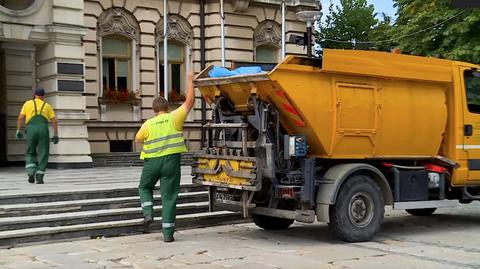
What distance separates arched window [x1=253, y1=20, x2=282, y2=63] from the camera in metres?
24.4

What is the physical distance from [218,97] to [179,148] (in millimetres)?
1076

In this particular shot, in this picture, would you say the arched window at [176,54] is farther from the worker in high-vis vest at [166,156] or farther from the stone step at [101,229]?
the worker in high-vis vest at [166,156]

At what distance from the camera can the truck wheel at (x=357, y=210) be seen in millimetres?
9547

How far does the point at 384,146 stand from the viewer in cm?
1015

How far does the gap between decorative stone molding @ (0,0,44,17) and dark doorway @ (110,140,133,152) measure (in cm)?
565

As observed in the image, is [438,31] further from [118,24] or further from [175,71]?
[118,24]

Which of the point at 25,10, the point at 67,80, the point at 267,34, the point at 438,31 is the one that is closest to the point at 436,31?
the point at 438,31

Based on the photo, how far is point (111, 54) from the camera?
2147 centimetres

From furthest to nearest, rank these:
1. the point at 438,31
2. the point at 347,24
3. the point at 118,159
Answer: the point at 347,24
the point at 438,31
the point at 118,159

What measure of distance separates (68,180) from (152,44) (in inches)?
371

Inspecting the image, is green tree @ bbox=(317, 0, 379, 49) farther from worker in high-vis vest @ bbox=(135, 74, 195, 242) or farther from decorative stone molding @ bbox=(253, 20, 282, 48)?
worker in high-vis vest @ bbox=(135, 74, 195, 242)

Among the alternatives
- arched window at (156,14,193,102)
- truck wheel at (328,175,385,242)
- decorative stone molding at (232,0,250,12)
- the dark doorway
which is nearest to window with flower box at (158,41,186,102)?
arched window at (156,14,193,102)

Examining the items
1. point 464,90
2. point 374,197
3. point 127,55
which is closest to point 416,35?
point 127,55

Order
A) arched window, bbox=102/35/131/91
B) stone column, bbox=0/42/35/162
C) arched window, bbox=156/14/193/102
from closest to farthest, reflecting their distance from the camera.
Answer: stone column, bbox=0/42/35/162, arched window, bbox=102/35/131/91, arched window, bbox=156/14/193/102
